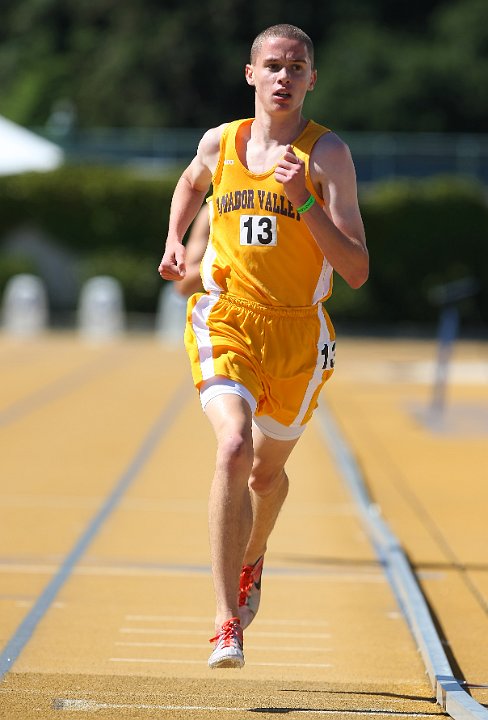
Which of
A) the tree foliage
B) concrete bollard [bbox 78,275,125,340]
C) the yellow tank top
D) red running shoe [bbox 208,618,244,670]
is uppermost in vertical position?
the tree foliage

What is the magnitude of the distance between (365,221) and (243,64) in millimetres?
19836

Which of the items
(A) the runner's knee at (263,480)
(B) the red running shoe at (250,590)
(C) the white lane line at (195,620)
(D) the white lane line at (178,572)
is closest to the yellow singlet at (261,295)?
(A) the runner's knee at (263,480)

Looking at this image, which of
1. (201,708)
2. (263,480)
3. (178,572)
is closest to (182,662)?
(263,480)

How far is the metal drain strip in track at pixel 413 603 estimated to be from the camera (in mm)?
5168

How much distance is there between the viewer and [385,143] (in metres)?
44.8

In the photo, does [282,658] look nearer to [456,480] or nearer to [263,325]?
[263,325]

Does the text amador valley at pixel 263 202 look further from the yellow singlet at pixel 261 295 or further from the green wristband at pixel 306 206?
the green wristband at pixel 306 206

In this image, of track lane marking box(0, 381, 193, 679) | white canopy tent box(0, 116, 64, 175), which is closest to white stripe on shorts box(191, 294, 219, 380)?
track lane marking box(0, 381, 193, 679)

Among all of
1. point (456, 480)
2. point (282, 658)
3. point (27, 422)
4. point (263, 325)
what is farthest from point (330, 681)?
point (27, 422)

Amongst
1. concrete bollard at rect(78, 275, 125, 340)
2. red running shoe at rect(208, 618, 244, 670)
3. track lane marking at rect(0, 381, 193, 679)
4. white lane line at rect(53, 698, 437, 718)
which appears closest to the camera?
white lane line at rect(53, 698, 437, 718)

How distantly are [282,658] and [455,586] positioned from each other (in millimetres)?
2010

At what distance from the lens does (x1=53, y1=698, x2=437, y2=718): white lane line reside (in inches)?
200

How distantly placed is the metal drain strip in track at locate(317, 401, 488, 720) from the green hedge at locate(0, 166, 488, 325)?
93.1 ft

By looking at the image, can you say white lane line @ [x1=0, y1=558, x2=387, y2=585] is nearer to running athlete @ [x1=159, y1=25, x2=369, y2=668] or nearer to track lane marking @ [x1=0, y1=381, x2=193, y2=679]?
track lane marking @ [x1=0, y1=381, x2=193, y2=679]
